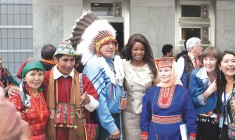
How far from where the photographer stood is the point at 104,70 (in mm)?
4176

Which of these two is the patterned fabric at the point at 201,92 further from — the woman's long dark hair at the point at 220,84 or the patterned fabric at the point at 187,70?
the patterned fabric at the point at 187,70

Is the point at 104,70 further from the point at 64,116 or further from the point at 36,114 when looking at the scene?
the point at 36,114

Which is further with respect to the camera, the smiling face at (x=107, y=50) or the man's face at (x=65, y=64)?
the smiling face at (x=107, y=50)

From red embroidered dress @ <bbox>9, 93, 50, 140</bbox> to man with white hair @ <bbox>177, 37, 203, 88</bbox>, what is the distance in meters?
2.12

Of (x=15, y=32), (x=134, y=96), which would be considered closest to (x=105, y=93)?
(x=134, y=96)

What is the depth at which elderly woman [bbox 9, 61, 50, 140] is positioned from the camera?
11.6 feet

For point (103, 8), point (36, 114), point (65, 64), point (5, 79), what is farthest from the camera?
point (103, 8)

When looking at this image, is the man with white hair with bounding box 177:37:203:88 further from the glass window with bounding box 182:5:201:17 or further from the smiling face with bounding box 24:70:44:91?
the glass window with bounding box 182:5:201:17

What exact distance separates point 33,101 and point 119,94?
1040 mm

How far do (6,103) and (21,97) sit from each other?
241cm

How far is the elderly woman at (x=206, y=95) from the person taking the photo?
173 inches

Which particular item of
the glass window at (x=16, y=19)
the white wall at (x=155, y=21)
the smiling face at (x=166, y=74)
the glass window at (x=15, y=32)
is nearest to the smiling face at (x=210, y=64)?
the smiling face at (x=166, y=74)

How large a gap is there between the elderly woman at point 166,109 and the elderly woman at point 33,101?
119 cm

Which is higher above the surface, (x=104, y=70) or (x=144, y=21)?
(x=144, y=21)
